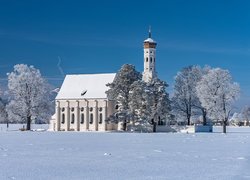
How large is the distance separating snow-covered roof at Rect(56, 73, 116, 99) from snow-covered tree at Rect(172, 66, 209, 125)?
15123 mm

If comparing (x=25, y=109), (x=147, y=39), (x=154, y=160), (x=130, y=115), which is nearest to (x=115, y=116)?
(x=130, y=115)

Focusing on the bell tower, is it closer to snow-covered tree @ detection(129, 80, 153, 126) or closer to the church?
the church

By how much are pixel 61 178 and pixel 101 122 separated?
82.9 meters

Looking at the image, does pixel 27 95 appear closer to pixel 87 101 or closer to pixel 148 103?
pixel 87 101

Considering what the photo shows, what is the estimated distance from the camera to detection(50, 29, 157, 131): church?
102188 mm

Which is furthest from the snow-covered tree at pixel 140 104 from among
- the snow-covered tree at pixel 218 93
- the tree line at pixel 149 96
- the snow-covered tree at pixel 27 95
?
the snow-covered tree at pixel 27 95

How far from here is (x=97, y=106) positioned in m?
103

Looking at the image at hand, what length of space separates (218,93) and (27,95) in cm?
3615

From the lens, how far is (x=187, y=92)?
319ft

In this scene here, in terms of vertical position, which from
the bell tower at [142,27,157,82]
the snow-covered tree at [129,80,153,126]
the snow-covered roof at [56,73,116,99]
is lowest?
the snow-covered tree at [129,80,153,126]

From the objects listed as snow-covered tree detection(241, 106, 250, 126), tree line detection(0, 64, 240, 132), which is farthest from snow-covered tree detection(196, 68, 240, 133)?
snow-covered tree detection(241, 106, 250, 126)

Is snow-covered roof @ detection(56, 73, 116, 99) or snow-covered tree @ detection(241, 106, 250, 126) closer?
snow-covered roof @ detection(56, 73, 116, 99)

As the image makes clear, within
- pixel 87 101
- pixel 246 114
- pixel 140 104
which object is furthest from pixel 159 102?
pixel 246 114

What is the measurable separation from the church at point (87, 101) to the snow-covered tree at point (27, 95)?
8.32 meters
